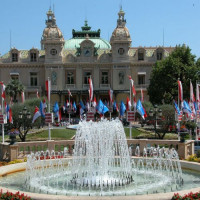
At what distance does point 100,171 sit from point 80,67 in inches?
2045

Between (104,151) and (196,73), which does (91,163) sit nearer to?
(104,151)

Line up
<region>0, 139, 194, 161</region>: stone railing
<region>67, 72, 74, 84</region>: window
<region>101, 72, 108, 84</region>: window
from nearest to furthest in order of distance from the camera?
1. <region>0, 139, 194, 161</region>: stone railing
2. <region>67, 72, 74, 84</region>: window
3. <region>101, 72, 108, 84</region>: window

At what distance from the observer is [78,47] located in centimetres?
6981

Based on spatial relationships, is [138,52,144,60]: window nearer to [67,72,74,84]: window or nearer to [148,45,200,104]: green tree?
[148,45,200,104]: green tree

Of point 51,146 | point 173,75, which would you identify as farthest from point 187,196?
point 173,75

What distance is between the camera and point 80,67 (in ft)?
223

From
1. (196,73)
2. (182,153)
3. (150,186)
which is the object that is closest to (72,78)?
(196,73)

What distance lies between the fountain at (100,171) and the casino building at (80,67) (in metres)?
47.6

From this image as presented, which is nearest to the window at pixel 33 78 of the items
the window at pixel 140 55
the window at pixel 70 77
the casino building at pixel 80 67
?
the casino building at pixel 80 67

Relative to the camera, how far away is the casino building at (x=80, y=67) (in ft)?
219

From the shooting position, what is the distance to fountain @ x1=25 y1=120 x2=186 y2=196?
1527 cm

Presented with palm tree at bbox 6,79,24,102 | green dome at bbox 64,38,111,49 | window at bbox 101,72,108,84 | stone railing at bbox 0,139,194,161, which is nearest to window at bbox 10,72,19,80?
palm tree at bbox 6,79,24,102

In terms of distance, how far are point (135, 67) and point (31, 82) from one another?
57.5ft

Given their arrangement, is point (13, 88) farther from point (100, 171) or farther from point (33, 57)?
point (100, 171)
